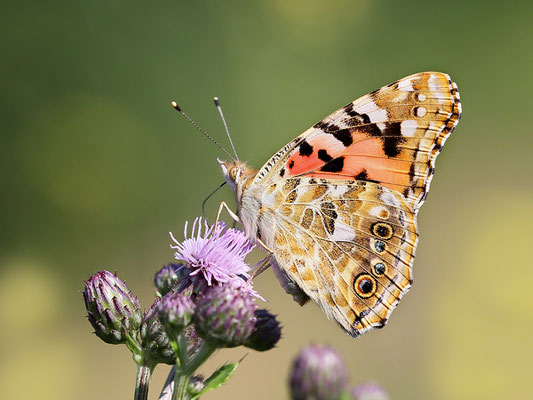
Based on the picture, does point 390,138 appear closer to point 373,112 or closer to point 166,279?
point 373,112

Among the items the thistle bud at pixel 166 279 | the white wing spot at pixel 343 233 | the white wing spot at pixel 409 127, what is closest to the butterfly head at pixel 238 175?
the white wing spot at pixel 343 233

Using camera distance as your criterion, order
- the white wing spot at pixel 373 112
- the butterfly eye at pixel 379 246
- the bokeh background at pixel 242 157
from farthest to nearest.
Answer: the bokeh background at pixel 242 157 → the white wing spot at pixel 373 112 → the butterfly eye at pixel 379 246

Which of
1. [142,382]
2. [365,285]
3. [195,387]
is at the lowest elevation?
[365,285]

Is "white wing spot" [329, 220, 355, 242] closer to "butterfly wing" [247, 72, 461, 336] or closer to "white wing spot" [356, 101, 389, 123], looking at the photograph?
"butterfly wing" [247, 72, 461, 336]

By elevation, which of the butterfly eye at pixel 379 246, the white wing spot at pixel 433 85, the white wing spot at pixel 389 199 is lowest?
the butterfly eye at pixel 379 246

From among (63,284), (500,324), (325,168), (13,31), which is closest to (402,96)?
(325,168)

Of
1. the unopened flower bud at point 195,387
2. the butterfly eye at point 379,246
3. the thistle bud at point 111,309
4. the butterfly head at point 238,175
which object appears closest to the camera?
the unopened flower bud at point 195,387

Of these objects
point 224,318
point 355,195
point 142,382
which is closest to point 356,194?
point 355,195

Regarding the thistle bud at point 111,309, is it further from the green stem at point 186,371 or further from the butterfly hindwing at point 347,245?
the butterfly hindwing at point 347,245
